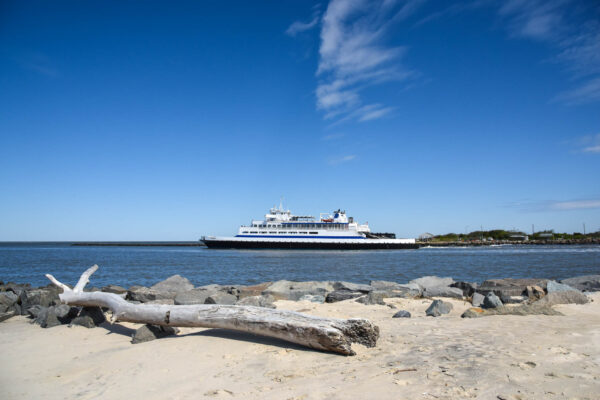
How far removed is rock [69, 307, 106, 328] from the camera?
6.66 m

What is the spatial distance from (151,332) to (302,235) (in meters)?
51.6

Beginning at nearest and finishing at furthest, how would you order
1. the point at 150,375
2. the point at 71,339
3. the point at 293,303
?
the point at 150,375 → the point at 71,339 → the point at 293,303

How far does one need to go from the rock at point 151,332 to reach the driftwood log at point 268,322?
4.0 inches

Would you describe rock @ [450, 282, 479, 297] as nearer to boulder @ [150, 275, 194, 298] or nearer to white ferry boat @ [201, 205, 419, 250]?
boulder @ [150, 275, 194, 298]

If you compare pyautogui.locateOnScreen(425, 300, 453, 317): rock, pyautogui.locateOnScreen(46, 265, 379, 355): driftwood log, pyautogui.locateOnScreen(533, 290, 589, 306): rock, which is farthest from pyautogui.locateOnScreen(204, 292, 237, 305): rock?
pyautogui.locateOnScreen(533, 290, 589, 306): rock

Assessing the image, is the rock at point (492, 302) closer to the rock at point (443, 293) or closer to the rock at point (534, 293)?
the rock at point (534, 293)

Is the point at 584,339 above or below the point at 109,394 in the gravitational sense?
above

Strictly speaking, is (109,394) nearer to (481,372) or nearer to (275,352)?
(275,352)

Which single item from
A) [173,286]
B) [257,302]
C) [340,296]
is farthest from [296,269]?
[257,302]

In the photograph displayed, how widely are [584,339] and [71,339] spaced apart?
7039 mm

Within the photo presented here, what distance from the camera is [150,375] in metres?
4.22

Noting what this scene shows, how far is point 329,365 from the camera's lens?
406 centimetres

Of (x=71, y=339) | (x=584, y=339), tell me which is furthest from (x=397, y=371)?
(x=71, y=339)

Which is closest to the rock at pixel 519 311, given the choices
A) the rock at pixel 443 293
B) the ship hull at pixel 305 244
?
the rock at pixel 443 293
